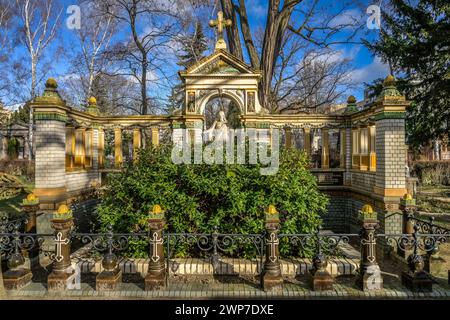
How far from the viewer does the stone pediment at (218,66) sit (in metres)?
10.4

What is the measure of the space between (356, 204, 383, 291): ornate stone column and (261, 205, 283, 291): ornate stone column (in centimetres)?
136

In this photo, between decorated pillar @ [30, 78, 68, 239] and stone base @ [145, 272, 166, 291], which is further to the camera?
decorated pillar @ [30, 78, 68, 239]

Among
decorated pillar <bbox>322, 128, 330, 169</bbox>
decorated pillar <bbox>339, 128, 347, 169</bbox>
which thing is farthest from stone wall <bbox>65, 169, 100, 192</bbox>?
decorated pillar <bbox>339, 128, 347, 169</bbox>

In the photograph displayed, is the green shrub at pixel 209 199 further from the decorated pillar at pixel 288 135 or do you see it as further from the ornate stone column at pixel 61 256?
the decorated pillar at pixel 288 135

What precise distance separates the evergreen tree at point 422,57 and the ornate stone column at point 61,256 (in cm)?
1417

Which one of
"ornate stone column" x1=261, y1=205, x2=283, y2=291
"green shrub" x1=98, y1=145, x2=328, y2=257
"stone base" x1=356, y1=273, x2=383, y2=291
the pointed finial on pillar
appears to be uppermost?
the pointed finial on pillar

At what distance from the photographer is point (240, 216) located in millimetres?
5945

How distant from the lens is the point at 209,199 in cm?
620

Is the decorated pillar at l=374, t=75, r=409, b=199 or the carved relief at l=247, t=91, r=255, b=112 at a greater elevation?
the carved relief at l=247, t=91, r=255, b=112

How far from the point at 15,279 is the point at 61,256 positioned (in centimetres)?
79

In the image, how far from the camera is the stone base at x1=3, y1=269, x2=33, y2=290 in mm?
4816

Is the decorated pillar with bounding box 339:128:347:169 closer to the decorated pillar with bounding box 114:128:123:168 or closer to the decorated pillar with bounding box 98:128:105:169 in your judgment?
the decorated pillar with bounding box 114:128:123:168

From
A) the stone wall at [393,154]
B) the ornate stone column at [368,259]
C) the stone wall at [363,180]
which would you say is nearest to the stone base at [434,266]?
the ornate stone column at [368,259]

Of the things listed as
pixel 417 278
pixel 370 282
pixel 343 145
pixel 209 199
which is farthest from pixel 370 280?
pixel 343 145
